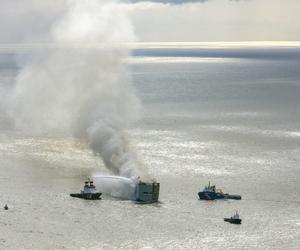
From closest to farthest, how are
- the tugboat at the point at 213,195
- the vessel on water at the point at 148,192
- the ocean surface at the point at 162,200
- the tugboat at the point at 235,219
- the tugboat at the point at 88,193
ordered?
the ocean surface at the point at 162,200 < the tugboat at the point at 235,219 < the vessel on water at the point at 148,192 < the tugboat at the point at 88,193 < the tugboat at the point at 213,195

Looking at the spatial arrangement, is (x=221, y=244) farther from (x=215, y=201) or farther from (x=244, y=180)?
(x=244, y=180)

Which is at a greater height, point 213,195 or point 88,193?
point 213,195

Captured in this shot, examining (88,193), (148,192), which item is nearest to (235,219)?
(148,192)

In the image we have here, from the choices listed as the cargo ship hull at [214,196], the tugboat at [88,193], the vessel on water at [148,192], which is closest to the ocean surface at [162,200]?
the cargo ship hull at [214,196]

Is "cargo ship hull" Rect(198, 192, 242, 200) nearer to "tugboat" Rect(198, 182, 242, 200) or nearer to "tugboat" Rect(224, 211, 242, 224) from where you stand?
"tugboat" Rect(198, 182, 242, 200)

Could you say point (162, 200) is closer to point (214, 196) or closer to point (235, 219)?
point (214, 196)

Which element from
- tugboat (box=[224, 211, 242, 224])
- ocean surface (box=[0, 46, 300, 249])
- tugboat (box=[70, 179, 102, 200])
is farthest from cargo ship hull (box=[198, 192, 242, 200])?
tugboat (box=[70, 179, 102, 200])

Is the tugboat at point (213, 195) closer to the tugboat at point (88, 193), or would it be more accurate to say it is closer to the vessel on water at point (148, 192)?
the vessel on water at point (148, 192)

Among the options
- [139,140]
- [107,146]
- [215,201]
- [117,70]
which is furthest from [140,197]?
[139,140]
